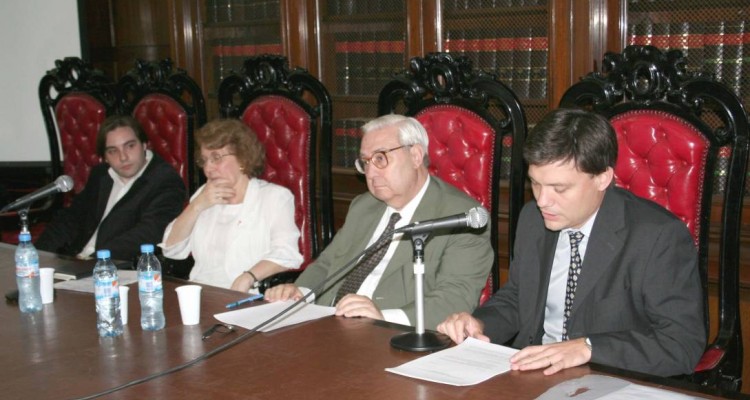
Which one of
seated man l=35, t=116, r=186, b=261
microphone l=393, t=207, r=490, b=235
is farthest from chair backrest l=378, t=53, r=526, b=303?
seated man l=35, t=116, r=186, b=261

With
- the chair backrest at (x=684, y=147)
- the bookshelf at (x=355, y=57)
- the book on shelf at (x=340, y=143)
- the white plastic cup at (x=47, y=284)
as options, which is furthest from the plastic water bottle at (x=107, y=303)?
the book on shelf at (x=340, y=143)

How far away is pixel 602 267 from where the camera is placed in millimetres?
2170

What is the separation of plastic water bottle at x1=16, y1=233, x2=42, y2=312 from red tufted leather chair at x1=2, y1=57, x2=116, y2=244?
2212 mm

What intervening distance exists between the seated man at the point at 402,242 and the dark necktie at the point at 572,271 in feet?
1.20

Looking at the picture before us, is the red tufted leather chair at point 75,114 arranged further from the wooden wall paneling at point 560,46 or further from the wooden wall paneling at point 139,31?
the wooden wall paneling at point 560,46

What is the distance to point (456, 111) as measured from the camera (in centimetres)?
302

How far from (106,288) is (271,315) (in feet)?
1.44

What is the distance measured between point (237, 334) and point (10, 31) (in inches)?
166

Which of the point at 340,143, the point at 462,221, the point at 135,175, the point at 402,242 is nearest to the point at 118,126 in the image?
the point at 135,175

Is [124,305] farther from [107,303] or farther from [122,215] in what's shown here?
[122,215]

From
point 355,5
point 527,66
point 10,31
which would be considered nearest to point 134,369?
point 527,66

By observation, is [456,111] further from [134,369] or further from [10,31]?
[10,31]

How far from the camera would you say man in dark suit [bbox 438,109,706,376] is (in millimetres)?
2020

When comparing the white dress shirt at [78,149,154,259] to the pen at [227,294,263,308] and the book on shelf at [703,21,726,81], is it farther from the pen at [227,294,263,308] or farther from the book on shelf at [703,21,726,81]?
the book on shelf at [703,21,726,81]
